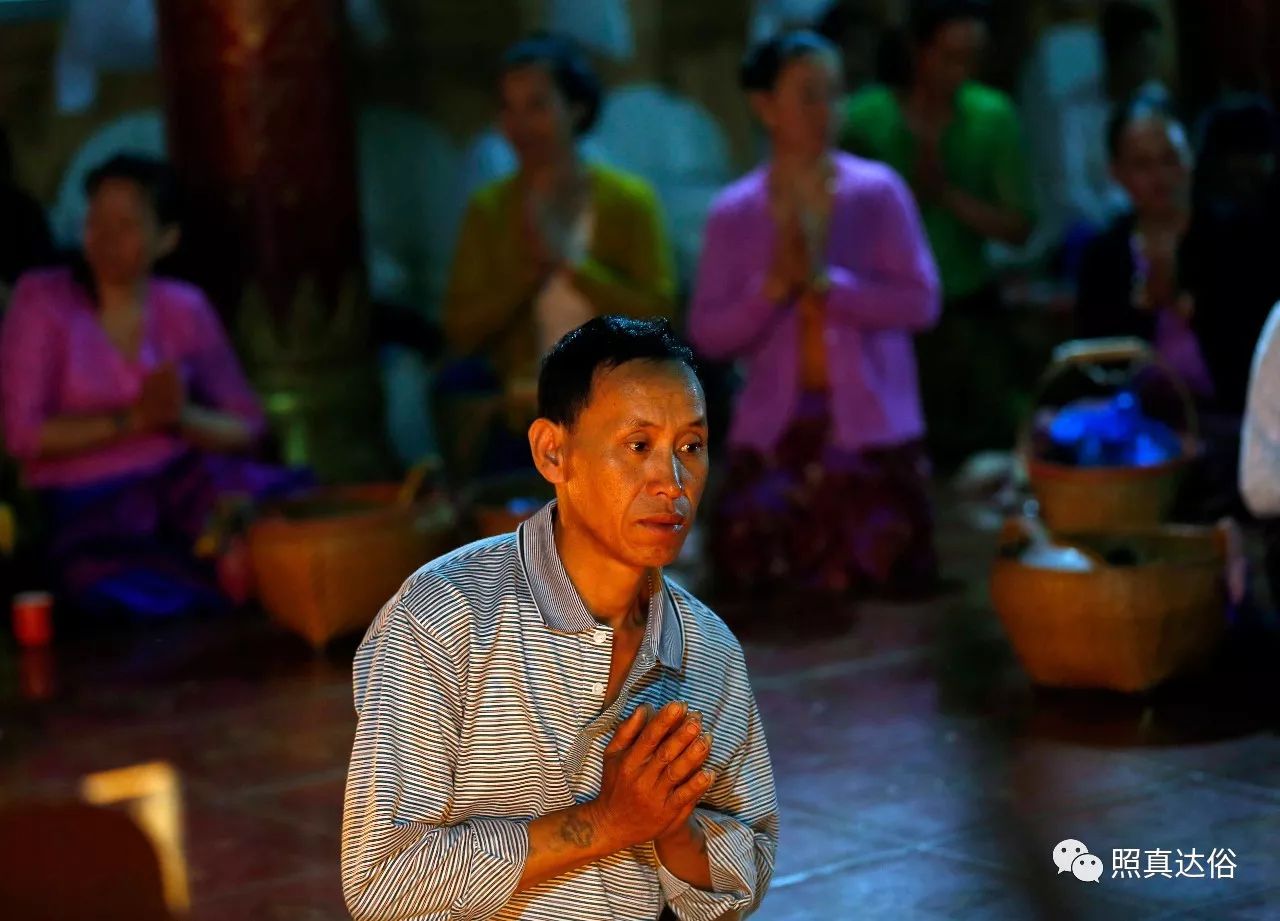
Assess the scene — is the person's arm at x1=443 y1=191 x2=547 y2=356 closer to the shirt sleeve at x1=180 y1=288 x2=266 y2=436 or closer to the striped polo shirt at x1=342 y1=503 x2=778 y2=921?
the shirt sleeve at x1=180 y1=288 x2=266 y2=436

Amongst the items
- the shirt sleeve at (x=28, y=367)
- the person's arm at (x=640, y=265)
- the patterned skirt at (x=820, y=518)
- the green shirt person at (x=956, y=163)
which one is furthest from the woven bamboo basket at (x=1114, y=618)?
the green shirt person at (x=956, y=163)

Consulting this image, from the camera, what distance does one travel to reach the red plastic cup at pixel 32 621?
6039 mm

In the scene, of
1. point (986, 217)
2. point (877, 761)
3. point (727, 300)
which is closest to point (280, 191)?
point (727, 300)

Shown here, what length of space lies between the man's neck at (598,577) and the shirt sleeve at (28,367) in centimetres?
388

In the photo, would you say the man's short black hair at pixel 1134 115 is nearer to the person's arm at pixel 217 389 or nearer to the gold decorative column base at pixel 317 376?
the gold decorative column base at pixel 317 376

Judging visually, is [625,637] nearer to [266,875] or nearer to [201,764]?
[266,875]

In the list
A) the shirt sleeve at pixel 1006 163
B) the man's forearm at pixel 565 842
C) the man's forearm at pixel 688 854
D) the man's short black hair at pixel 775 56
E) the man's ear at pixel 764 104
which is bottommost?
the man's forearm at pixel 688 854

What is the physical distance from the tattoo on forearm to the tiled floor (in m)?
1.13

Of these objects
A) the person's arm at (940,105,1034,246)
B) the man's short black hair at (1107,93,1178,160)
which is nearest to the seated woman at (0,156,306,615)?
the man's short black hair at (1107,93,1178,160)

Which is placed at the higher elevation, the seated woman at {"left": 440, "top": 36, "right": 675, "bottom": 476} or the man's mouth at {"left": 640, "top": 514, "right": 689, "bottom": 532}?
the man's mouth at {"left": 640, "top": 514, "right": 689, "bottom": 532}

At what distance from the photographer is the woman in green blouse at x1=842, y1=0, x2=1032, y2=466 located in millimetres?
8180

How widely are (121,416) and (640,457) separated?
394cm

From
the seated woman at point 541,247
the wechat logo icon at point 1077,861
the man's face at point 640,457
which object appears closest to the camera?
the man's face at point 640,457

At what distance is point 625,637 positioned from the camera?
9.09ft
